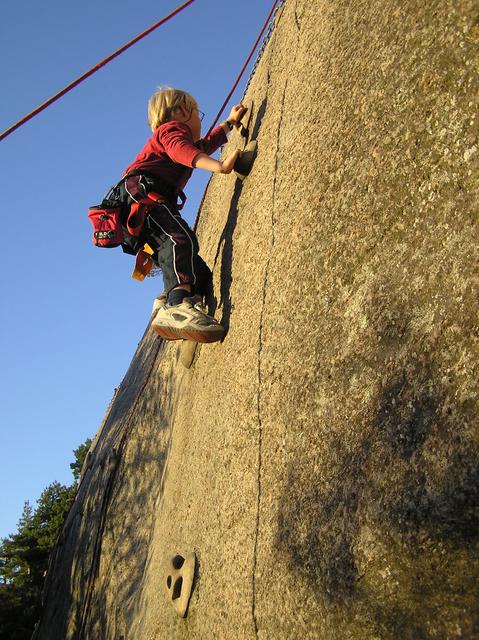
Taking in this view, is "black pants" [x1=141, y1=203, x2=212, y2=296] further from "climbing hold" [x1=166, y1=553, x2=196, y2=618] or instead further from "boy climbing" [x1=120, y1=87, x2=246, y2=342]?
"climbing hold" [x1=166, y1=553, x2=196, y2=618]

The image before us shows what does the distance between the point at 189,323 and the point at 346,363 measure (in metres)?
1.48

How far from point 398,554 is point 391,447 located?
32cm

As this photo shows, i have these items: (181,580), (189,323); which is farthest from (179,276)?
(181,580)

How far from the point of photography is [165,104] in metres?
4.47

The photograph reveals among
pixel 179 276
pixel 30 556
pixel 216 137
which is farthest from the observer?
pixel 30 556

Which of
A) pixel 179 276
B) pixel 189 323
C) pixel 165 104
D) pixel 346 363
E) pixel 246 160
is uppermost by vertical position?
pixel 165 104

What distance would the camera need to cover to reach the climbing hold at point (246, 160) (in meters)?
4.11

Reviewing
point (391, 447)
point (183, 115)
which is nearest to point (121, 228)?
point (183, 115)

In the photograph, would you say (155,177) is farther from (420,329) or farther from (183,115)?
(420,329)

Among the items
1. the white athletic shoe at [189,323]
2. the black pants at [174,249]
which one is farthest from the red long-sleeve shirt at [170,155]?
the white athletic shoe at [189,323]

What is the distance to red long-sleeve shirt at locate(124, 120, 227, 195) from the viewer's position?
4.07 m

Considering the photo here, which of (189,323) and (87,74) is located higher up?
(87,74)

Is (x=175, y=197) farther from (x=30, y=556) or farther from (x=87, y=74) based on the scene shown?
(x=30, y=556)

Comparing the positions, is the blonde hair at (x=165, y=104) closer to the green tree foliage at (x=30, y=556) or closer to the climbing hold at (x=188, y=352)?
the climbing hold at (x=188, y=352)
